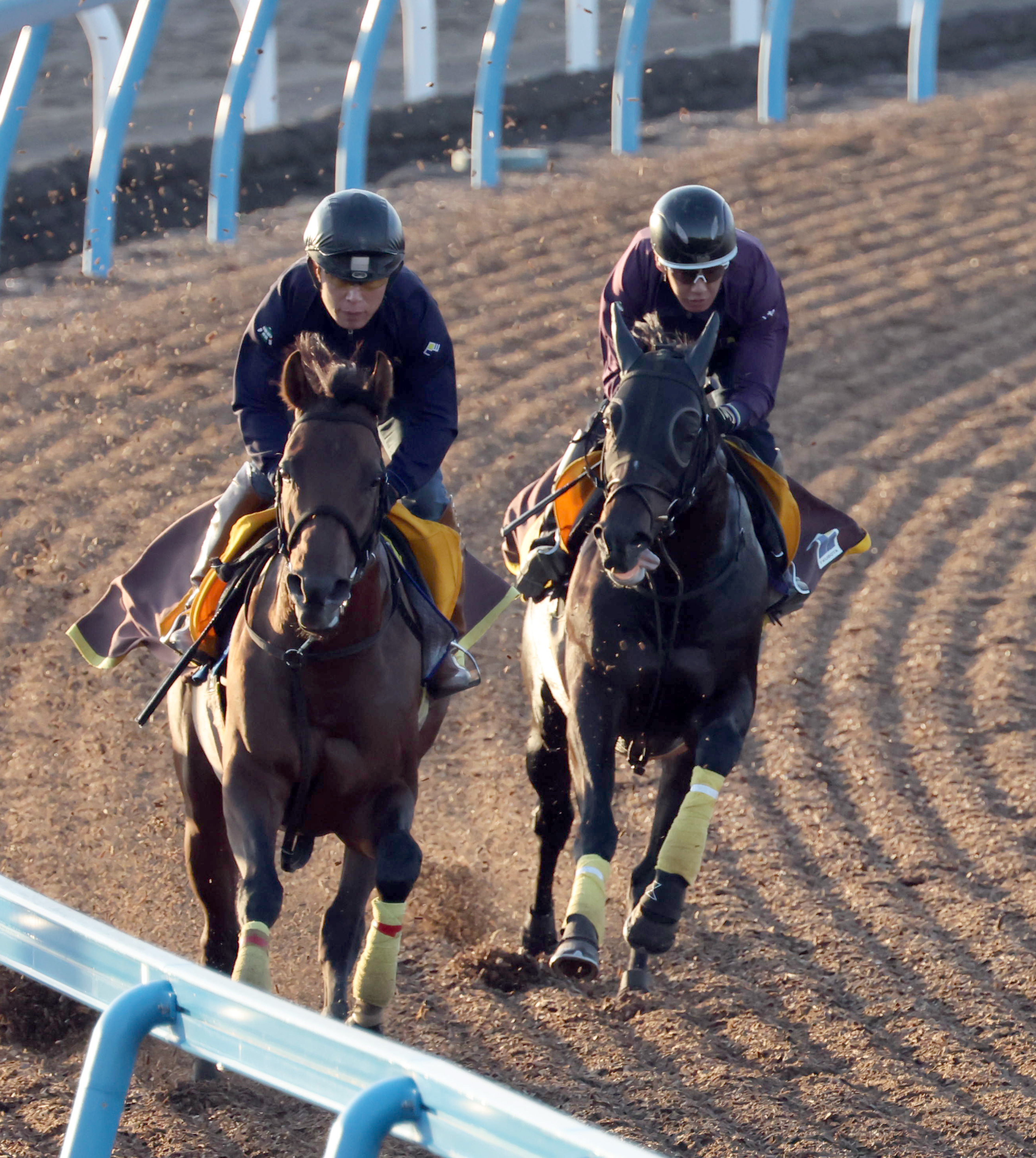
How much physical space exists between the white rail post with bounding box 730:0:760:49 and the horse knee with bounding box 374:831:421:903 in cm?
1273

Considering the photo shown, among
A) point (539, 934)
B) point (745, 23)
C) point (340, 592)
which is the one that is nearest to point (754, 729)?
point (539, 934)

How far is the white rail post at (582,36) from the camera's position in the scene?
14094mm

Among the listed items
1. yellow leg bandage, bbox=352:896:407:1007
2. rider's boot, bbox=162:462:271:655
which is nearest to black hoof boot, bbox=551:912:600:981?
yellow leg bandage, bbox=352:896:407:1007

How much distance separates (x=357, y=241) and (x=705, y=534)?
1.30 metres

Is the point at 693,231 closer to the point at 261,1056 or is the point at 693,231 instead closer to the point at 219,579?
the point at 219,579

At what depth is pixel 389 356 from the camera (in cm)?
500

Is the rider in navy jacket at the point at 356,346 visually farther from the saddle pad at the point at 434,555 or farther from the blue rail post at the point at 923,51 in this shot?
the blue rail post at the point at 923,51

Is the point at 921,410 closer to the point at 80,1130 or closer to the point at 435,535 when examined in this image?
the point at 435,535

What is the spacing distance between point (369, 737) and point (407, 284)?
1.35 m

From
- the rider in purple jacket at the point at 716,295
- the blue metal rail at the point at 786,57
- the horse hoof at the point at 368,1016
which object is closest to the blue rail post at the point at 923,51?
the blue metal rail at the point at 786,57

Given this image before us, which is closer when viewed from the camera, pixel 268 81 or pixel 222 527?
pixel 222 527

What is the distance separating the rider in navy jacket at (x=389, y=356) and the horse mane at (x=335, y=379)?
406 millimetres

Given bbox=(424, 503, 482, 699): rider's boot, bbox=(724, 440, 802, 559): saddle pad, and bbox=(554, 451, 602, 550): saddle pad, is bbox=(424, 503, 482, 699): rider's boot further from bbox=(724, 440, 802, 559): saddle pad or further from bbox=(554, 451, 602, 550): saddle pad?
bbox=(724, 440, 802, 559): saddle pad

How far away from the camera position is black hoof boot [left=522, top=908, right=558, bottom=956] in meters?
5.75
